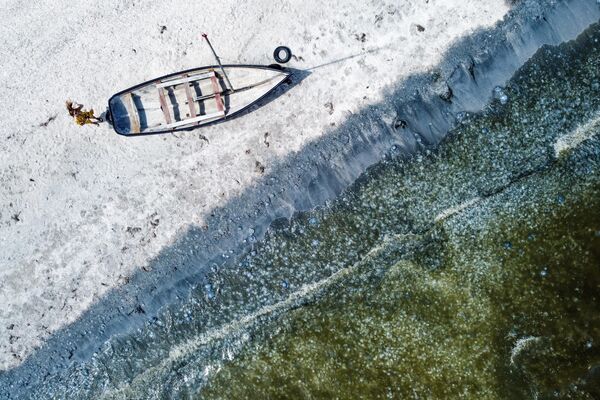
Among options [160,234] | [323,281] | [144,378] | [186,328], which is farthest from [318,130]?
[144,378]

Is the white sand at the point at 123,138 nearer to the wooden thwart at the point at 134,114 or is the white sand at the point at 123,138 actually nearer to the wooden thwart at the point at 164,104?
the wooden thwart at the point at 134,114

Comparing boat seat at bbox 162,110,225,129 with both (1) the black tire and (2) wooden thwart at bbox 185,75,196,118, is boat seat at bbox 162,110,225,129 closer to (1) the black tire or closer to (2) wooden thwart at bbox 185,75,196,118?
(2) wooden thwart at bbox 185,75,196,118

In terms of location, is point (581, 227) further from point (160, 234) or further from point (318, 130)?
point (160, 234)

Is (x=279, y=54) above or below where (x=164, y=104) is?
below

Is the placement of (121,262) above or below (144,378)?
above

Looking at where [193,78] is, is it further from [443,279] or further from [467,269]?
[467,269]

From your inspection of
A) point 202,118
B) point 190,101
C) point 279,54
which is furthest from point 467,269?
point 190,101

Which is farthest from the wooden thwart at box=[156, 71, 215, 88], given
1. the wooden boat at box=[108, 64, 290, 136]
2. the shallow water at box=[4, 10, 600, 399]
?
the shallow water at box=[4, 10, 600, 399]
